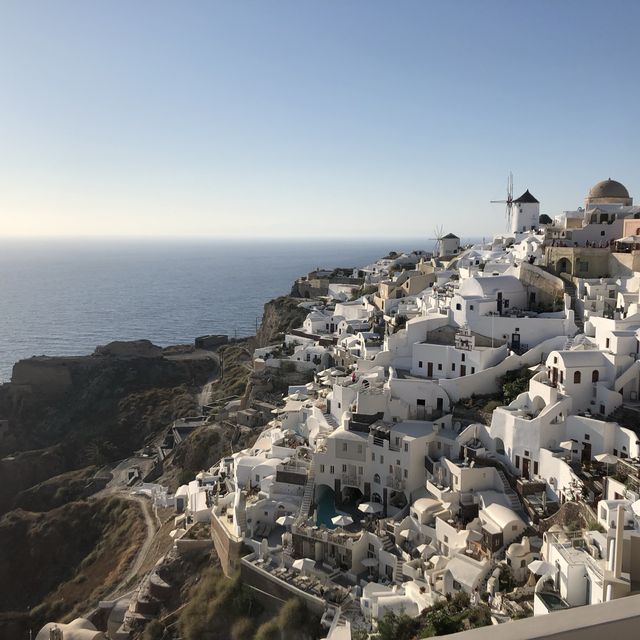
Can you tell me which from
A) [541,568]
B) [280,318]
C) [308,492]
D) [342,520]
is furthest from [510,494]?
[280,318]

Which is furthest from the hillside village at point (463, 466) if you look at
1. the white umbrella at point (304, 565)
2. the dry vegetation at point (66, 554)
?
the dry vegetation at point (66, 554)

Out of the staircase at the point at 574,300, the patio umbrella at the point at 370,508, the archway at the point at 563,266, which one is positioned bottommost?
the patio umbrella at the point at 370,508

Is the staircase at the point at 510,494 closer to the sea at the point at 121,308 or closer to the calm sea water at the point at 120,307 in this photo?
the sea at the point at 121,308

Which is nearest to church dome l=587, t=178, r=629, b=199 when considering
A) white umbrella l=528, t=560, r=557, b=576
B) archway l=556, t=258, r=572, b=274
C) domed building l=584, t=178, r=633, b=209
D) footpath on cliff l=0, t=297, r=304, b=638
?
domed building l=584, t=178, r=633, b=209

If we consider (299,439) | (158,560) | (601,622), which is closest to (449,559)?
(299,439)

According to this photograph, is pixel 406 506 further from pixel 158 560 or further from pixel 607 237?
pixel 607 237

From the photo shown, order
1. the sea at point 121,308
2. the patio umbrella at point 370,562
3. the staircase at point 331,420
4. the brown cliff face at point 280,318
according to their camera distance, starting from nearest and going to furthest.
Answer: the patio umbrella at point 370,562
the staircase at point 331,420
the brown cliff face at point 280,318
the sea at point 121,308

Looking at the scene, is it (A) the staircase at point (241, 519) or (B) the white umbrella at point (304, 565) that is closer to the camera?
(B) the white umbrella at point (304, 565)

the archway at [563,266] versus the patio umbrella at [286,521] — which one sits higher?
the archway at [563,266]
